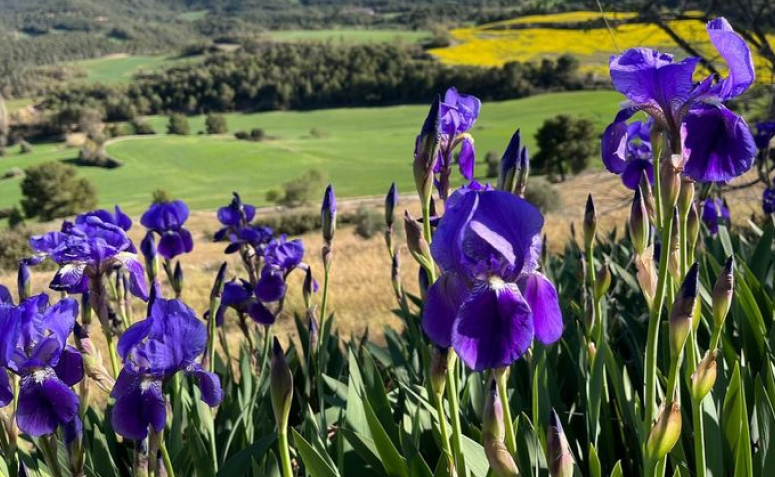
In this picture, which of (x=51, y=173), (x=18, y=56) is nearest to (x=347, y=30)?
(x=18, y=56)

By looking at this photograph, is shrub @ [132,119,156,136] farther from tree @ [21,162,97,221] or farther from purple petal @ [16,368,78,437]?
purple petal @ [16,368,78,437]

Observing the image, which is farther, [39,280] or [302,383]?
[39,280]

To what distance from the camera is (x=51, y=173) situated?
32.9 metres

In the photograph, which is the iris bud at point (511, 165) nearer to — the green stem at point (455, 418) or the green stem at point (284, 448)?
the green stem at point (455, 418)

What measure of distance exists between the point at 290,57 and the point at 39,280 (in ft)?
224

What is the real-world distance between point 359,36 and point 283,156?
54.4m

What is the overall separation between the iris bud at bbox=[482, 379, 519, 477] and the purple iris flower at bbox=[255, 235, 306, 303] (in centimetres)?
198

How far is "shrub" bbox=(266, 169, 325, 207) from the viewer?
34719mm

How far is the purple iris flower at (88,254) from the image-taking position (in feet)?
6.58

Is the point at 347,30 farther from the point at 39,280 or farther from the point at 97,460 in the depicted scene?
the point at 97,460

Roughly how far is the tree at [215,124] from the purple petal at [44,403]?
60.8 meters

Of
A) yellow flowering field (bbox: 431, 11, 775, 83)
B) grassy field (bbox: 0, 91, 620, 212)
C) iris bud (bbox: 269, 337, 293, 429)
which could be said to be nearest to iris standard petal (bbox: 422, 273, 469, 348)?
iris bud (bbox: 269, 337, 293, 429)

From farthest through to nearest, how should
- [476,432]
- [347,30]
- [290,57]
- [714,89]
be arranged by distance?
[347,30] < [290,57] < [476,432] < [714,89]

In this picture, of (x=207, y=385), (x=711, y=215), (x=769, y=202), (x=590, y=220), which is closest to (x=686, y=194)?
(x=590, y=220)
